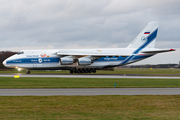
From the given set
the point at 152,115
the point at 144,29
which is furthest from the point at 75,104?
the point at 144,29

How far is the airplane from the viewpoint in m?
44.7

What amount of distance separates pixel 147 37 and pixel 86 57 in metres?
14.5

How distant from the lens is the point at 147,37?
5038 cm

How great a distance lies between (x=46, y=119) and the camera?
344 inches

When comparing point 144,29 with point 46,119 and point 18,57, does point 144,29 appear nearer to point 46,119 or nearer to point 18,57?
point 18,57

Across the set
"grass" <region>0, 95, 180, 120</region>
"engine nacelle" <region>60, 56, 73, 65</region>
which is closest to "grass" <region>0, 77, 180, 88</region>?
"grass" <region>0, 95, 180, 120</region>

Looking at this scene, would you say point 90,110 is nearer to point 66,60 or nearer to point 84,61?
point 84,61

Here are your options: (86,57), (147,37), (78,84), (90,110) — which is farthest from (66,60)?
(90,110)

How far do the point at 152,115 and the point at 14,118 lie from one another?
549 cm

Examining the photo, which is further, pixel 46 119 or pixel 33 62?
pixel 33 62

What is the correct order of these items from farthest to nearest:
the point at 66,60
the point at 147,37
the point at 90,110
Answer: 1. the point at 147,37
2. the point at 66,60
3. the point at 90,110

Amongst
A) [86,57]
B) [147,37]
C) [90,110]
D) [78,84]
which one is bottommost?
[78,84]

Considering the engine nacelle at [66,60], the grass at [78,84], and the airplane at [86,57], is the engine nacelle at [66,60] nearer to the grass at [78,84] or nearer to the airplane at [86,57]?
the airplane at [86,57]

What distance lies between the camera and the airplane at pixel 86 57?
44688mm
